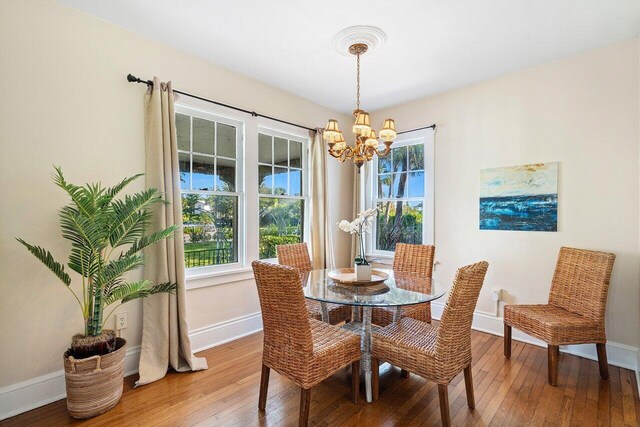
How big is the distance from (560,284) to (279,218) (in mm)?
2931

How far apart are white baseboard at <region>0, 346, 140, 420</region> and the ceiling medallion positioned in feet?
8.61

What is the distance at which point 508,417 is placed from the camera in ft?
6.47

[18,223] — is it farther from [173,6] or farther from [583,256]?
[583,256]

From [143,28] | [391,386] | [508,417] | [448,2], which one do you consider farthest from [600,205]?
[143,28]

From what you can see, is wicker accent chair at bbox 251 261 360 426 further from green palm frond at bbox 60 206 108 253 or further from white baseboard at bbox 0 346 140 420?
white baseboard at bbox 0 346 140 420

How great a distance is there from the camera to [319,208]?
156 inches

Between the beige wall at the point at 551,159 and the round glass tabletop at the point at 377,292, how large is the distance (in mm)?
1314

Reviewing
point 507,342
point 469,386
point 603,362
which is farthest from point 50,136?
point 603,362

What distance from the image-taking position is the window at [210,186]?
2965mm

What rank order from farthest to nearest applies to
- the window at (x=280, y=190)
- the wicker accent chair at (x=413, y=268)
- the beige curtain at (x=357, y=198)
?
1. the beige curtain at (x=357, y=198)
2. the window at (x=280, y=190)
3. the wicker accent chair at (x=413, y=268)

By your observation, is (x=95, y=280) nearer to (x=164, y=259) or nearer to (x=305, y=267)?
(x=164, y=259)

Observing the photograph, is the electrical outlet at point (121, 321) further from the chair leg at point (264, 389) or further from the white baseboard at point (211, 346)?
the chair leg at point (264, 389)

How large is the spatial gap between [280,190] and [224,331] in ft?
5.57

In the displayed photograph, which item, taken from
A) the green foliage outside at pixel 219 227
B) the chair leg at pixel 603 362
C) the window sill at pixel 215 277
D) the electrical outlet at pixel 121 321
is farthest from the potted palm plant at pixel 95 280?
the chair leg at pixel 603 362
